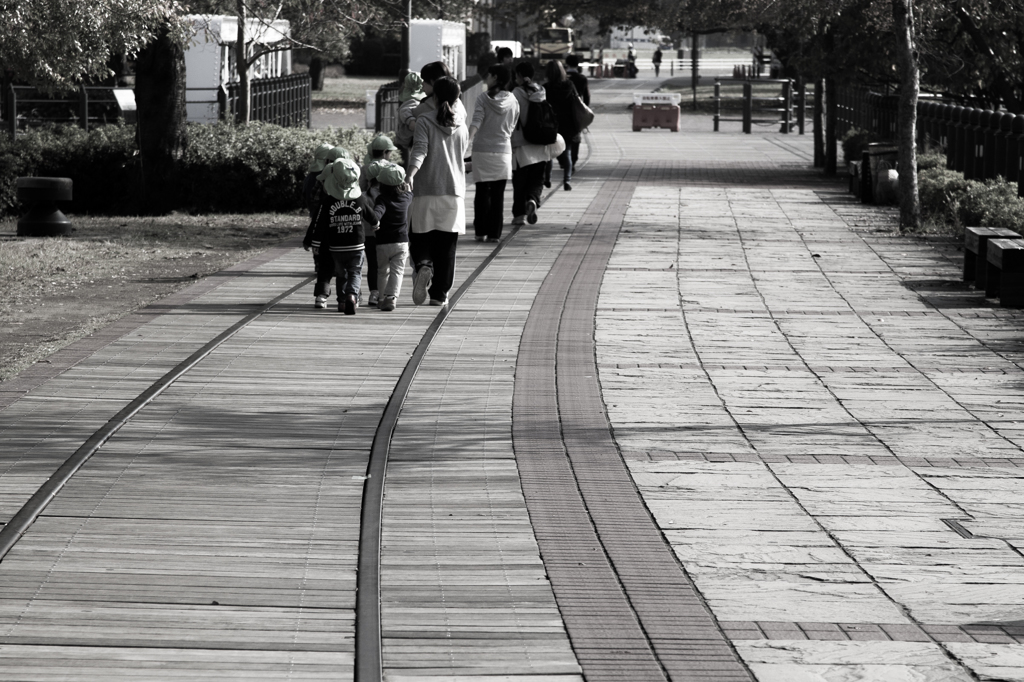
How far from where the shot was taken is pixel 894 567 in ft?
16.8

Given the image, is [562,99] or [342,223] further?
[562,99]

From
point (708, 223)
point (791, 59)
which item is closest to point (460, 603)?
point (708, 223)

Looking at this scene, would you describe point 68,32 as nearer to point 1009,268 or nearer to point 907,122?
point 1009,268

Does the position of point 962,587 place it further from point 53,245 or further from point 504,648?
point 53,245

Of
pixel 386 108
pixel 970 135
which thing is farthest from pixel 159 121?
pixel 970 135

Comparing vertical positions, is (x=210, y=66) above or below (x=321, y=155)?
above

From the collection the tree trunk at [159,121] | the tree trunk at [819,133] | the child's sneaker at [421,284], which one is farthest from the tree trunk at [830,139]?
the child's sneaker at [421,284]

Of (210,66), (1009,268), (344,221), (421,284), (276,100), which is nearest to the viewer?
(344,221)

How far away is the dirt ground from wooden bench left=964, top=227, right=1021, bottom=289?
648cm

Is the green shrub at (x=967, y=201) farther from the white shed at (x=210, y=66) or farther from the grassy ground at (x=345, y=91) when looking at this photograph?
the grassy ground at (x=345, y=91)

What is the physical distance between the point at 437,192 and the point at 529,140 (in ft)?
15.3

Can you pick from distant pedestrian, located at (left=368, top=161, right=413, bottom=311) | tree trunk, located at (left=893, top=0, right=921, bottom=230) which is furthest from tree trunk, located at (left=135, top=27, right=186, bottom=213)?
tree trunk, located at (left=893, top=0, right=921, bottom=230)

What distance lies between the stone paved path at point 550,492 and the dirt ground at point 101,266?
0.57m

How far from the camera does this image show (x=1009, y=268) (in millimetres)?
10867
